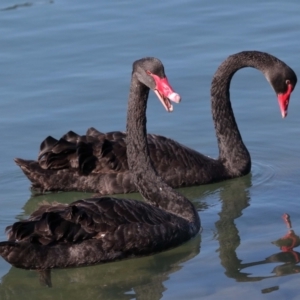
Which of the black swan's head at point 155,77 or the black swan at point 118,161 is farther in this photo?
the black swan at point 118,161

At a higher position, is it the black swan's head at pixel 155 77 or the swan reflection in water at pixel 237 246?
the black swan's head at pixel 155 77

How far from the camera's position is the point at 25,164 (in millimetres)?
8836

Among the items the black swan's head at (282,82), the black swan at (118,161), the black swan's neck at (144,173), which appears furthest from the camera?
the black swan's head at (282,82)

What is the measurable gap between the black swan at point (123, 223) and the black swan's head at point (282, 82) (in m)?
1.75

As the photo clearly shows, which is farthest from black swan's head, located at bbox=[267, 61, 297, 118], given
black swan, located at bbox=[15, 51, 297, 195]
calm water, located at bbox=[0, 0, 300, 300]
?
calm water, located at bbox=[0, 0, 300, 300]

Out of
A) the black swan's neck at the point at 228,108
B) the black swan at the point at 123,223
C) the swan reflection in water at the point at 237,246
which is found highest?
the black swan's neck at the point at 228,108

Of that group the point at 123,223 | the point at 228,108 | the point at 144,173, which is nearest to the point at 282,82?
the point at 228,108

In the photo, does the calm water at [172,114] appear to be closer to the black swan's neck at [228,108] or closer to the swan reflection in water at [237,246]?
the swan reflection in water at [237,246]

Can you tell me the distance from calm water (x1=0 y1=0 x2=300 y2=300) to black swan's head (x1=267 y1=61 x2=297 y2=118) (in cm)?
53

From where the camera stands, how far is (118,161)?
8867 millimetres

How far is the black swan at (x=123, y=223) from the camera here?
6941mm

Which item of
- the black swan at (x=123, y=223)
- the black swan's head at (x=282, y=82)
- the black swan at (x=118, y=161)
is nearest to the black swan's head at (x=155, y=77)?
the black swan at (x=123, y=223)

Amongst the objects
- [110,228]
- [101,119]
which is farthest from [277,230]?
[101,119]

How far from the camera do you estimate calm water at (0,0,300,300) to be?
7055 millimetres
